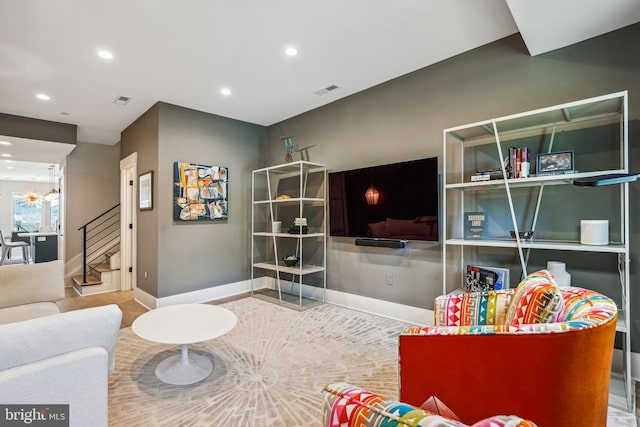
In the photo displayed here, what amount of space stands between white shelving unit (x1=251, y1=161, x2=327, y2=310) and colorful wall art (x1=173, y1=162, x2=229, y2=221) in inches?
19.1

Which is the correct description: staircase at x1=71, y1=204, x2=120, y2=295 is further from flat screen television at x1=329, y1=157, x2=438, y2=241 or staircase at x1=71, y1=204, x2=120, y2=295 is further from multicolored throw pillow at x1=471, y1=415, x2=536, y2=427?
→ multicolored throw pillow at x1=471, y1=415, x2=536, y2=427

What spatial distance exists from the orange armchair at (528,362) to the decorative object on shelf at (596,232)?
105 cm

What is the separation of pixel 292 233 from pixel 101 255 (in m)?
4.27

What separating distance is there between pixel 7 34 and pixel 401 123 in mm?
3650

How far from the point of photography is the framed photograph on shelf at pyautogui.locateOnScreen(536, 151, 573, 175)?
2240 millimetres

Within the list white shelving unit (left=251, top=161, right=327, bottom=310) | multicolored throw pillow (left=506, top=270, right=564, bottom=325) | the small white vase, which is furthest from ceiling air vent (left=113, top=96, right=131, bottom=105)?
the small white vase

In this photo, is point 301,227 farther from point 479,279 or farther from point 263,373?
point 479,279

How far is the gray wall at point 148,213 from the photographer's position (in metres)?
4.05

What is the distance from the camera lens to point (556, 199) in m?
2.49

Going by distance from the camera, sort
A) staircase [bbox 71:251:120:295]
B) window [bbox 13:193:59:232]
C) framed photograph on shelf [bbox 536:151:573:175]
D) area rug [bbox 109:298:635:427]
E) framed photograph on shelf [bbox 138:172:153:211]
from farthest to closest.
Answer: window [bbox 13:193:59:232] < staircase [bbox 71:251:120:295] < framed photograph on shelf [bbox 138:172:153:211] < framed photograph on shelf [bbox 536:151:573:175] < area rug [bbox 109:298:635:427]

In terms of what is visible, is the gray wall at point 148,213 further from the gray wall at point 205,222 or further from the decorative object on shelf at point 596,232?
the decorative object on shelf at point 596,232

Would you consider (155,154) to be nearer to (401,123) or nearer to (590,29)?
(401,123)

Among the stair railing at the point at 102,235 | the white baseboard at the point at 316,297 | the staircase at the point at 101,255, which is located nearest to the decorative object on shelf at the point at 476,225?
the white baseboard at the point at 316,297

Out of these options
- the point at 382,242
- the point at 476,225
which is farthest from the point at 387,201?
the point at 476,225
